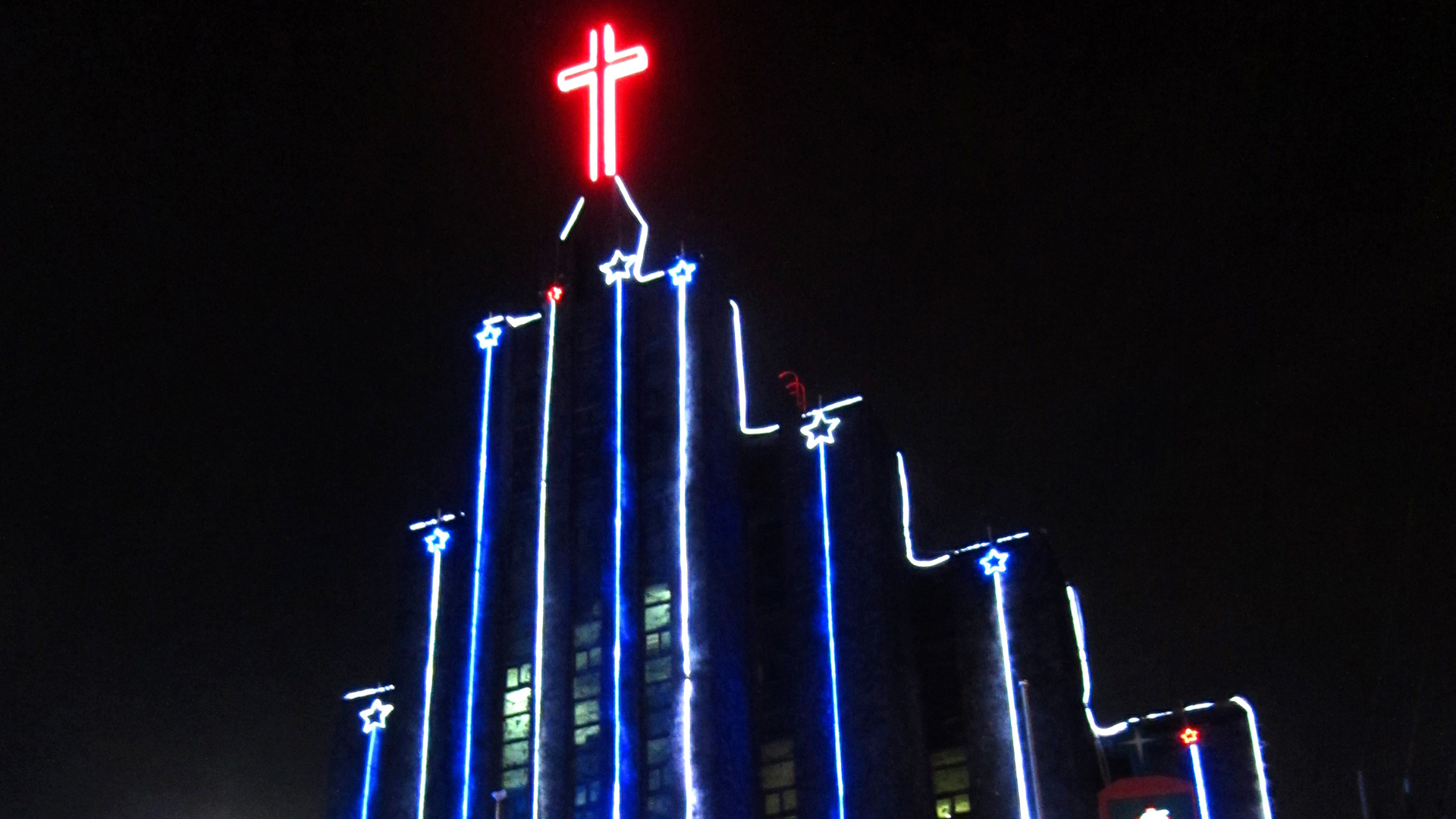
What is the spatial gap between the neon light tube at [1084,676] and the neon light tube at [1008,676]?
198cm

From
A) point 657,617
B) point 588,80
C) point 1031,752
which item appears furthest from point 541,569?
point 588,80

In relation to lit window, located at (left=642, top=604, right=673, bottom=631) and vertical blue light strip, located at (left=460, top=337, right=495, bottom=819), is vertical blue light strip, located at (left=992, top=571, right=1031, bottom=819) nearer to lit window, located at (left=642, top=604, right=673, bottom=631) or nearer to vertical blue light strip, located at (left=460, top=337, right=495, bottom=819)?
lit window, located at (left=642, top=604, right=673, bottom=631)

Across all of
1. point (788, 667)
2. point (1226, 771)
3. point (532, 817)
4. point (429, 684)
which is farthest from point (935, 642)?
point (429, 684)

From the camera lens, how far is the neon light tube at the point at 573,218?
155ft

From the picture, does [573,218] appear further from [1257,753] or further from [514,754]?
[1257,753]

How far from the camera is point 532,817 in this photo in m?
37.4

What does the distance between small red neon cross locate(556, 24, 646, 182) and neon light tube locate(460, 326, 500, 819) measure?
7.02m

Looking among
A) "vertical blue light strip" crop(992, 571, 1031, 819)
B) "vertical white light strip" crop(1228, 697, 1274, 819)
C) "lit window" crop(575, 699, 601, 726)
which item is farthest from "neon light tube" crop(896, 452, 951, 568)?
"lit window" crop(575, 699, 601, 726)

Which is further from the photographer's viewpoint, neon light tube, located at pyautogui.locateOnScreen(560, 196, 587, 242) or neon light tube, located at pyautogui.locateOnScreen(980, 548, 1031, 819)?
neon light tube, located at pyautogui.locateOnScreen(560, 196, 587, 242)

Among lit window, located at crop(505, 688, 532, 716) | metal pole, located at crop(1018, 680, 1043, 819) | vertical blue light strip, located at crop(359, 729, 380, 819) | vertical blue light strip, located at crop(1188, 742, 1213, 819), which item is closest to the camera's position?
metal pole, located at crop(1018, 680, 1043, 819)

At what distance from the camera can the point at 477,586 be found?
42250mm

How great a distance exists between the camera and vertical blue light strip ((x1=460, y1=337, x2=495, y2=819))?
39.8 m

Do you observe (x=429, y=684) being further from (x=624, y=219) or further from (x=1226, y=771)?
(x=1226, y=771)

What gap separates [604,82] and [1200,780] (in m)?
28.2
